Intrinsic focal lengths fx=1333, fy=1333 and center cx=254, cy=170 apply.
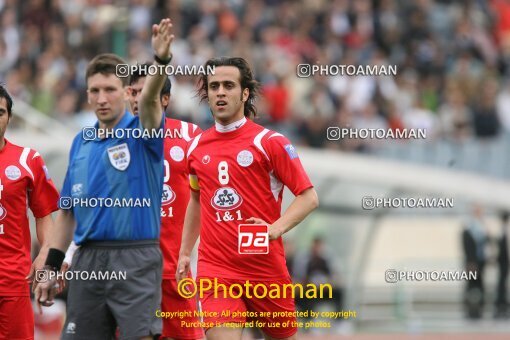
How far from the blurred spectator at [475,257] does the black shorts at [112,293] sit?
11.1 m

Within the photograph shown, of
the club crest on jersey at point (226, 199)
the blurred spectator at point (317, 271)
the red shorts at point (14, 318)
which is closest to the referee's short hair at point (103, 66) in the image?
the club crest on jersey at point (226, 199)

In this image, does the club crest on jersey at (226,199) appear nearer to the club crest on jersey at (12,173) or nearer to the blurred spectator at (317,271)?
the club crest on jersey at (12,173)

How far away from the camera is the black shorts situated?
8.95m

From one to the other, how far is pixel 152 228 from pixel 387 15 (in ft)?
51.3

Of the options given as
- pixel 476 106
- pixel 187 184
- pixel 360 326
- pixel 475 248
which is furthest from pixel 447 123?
pixel 187 184

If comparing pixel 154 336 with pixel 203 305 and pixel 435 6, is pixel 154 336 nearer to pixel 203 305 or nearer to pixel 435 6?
pixel 203 305

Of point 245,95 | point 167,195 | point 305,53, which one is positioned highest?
point 305,53

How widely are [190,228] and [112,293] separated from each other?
3.37 ft

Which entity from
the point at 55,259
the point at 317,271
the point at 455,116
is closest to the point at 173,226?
the point at 55,259

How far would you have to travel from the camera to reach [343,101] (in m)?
19.4

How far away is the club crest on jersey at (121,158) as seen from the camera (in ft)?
29.8

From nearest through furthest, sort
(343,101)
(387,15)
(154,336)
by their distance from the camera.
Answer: (154,336)
(343,101)
(387,15)

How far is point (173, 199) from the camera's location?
1042 centimetres

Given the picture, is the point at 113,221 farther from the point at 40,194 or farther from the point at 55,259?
the point at 40,194
